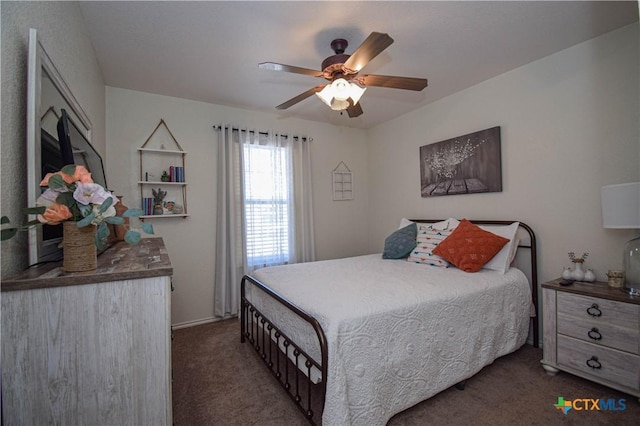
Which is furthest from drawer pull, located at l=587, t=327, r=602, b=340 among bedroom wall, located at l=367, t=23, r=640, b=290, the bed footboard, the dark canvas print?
the bed footboard

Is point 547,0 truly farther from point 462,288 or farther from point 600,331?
point 600,331

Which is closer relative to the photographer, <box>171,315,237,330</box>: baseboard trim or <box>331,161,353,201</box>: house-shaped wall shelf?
<box>171,315,237,330</box>: baseboard trim

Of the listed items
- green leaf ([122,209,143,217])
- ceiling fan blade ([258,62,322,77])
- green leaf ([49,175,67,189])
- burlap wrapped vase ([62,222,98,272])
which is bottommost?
burlap wrapped vase ([62,222,98,272])

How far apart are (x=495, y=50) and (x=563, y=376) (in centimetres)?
255

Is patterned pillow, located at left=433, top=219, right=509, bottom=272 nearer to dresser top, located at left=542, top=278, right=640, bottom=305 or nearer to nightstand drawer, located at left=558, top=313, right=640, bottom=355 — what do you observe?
dresser top, located at left=542, top=278, right=640, bottom=305

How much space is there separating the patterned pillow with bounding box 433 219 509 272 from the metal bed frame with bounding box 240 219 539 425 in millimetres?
323

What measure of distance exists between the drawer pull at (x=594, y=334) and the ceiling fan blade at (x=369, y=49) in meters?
2.24

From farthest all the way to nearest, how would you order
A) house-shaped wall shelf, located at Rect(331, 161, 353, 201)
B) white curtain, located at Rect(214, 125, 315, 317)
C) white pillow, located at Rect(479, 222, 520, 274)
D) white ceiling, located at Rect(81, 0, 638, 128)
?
1. house-shaped wall shelf, located at Rect(331, 161, 353, 201)
2. white curtain, located at Rect(214, 125, 315, 317)
3. white pillow, located at Rect(479, 222, 520, 274)
4. white ceiling, located at Rect(81, 0, 638, 128)

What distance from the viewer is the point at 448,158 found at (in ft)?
10.3

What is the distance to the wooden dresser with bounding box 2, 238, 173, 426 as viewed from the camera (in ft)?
2.64

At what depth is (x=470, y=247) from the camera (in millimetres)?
2422

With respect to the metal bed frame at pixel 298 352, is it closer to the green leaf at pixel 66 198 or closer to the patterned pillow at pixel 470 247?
the patterned pillow at pixel 470 247

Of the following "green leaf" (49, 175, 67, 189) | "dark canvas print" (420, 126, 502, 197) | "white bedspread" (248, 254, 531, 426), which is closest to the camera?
"green leaf" (49, 175, 67, 189)

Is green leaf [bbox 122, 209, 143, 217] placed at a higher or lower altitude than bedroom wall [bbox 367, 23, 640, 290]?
lower
